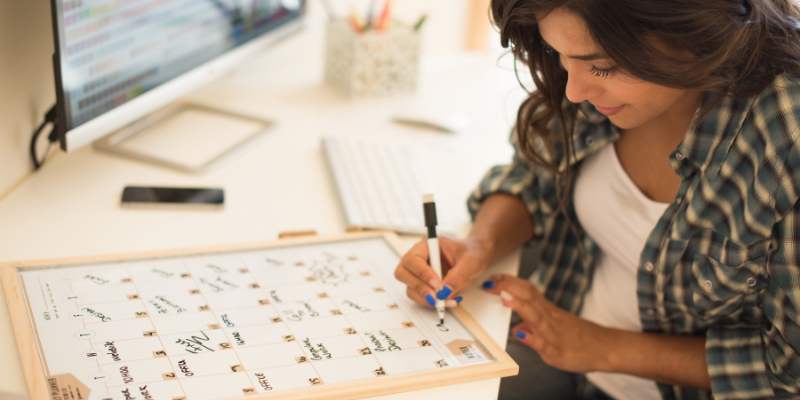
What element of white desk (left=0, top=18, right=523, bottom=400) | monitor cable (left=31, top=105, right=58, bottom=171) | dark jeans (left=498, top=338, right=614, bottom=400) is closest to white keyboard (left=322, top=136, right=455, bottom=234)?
white desk (left=0, top=18, right=523, bottom=400)

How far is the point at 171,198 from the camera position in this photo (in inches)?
34.1

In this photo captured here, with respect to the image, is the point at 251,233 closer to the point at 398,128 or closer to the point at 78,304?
the point at 78,304

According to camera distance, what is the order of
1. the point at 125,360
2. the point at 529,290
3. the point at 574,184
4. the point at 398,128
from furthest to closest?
the point at 398,128 → the point at 574,184 → the point at 529,290 → the point at 125,360

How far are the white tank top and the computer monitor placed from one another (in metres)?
0.63

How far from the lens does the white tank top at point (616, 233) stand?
2.69ft

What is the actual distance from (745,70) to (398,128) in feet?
2.31

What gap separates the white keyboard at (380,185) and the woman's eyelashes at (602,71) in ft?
1.05

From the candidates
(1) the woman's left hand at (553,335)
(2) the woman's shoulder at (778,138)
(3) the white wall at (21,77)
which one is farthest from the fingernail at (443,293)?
(3) the white wall at (21,77)

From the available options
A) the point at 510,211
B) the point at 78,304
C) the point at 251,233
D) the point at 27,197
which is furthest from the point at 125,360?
the point at 510,211

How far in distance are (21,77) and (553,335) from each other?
758mm

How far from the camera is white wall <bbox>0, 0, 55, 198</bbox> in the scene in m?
0.79

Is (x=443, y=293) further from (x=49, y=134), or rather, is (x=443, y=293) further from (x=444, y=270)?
(x=49, y=134)

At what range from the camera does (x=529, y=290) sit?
30.6 inches

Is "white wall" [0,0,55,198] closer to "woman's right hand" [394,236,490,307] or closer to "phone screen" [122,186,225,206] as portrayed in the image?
"phone screen" [122,186,225,206]
